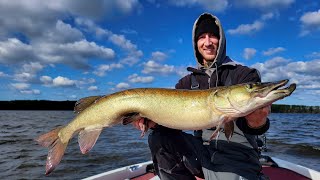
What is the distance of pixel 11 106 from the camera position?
350 feet

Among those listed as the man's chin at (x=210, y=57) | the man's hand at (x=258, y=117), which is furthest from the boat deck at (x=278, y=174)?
the man's hand at (x=258, y=117)

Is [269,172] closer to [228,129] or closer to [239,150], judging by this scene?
[239,150]

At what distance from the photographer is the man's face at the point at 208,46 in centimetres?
495

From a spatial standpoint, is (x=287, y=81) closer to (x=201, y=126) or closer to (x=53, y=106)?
(x=201, y=126)

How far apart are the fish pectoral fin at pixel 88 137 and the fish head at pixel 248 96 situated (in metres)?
1.46

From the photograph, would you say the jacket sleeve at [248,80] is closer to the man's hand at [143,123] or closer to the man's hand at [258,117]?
the man's hand at [258,117]

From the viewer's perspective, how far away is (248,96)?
3.13 m

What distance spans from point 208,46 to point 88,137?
2.23 metres

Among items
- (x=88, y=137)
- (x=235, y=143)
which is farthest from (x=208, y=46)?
(x=88, y=137)

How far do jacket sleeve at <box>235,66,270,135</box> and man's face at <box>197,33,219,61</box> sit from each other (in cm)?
80

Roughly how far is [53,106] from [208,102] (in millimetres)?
109362

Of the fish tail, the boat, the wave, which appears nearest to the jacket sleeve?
the fish tail

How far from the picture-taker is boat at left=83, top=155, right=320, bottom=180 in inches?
225

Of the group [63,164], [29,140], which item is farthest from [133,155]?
[29,140]
